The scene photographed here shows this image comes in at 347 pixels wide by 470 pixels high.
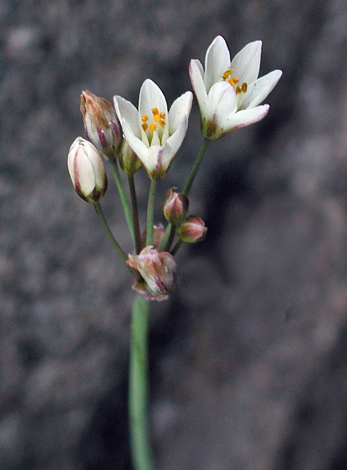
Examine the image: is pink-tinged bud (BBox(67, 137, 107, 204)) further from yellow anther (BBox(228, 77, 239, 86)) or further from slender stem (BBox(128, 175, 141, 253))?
yellow anther (BBox(228, 77, 239, 86))

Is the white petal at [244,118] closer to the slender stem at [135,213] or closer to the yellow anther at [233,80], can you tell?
the yellow anther at [233,80]

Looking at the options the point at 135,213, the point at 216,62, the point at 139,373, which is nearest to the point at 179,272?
the point at 139,373

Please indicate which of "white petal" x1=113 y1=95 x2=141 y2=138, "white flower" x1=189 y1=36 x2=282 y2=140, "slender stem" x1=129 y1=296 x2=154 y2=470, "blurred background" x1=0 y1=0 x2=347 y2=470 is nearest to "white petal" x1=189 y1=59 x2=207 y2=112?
"white flower" x1=189 y1=36 x2=282 y2=140

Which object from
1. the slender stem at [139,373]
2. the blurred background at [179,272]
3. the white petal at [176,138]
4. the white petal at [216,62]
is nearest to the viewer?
the white petal at [176,138]

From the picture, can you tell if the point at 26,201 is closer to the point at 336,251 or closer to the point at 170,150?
the point at 170,150

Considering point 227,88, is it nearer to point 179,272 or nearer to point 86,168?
point 86,168

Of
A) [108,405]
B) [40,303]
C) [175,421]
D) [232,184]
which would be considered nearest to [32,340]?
[40,303]

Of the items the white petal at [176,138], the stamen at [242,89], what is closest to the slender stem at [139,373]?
the white petal at [176,138]
